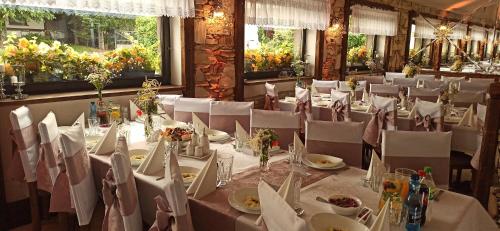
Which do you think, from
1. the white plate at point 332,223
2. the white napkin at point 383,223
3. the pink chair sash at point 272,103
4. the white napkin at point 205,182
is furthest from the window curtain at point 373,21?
the white napkin at point 383,223

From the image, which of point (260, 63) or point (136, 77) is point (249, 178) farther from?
point (260, 63)

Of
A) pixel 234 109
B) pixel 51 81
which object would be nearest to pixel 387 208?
pixel 234 109

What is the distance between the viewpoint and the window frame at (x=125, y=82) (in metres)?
3.33

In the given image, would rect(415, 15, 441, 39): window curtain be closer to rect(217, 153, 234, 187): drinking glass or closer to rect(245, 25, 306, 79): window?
rect(245, 25, 306, 79): window

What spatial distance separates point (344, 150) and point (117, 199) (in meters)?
1.43

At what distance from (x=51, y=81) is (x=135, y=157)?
1732 millimetres

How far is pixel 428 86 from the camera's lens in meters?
5.62

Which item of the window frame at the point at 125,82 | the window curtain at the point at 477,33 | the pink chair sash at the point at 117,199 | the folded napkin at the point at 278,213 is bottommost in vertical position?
the pink chair sash at the point at 117,199

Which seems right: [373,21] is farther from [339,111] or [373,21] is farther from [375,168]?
[375,168]

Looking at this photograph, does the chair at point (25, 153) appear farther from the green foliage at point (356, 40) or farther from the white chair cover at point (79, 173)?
the green foliage at point (356, 40)

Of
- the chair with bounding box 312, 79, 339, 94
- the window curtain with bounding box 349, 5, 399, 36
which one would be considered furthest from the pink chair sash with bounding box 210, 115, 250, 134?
the window curtain with bounding box 349, 5, 399, 36

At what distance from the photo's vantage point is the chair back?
92.5 inches

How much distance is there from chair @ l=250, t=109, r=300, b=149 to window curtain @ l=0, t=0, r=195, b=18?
1698 millimetres

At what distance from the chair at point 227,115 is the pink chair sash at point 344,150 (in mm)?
961
